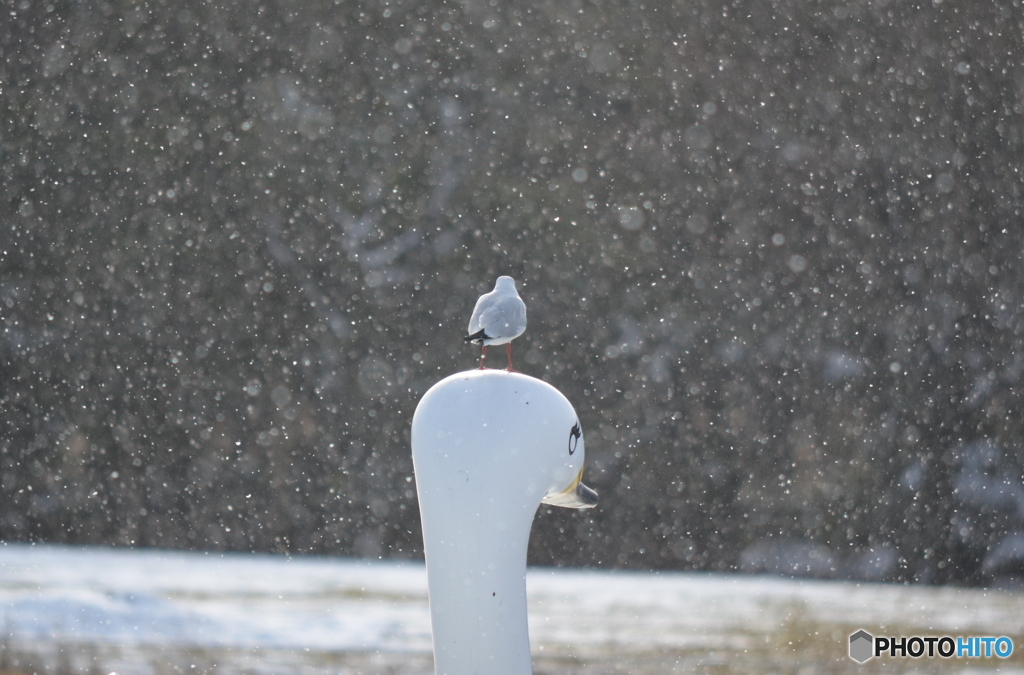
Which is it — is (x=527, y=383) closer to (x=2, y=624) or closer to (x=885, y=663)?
(x=885, y=663)

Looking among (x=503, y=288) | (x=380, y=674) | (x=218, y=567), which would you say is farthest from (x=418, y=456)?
(x=218, y=567)

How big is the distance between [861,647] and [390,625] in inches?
28.1

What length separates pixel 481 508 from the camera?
2.24 feet

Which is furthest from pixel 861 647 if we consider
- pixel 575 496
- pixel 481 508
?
pixel 481 508

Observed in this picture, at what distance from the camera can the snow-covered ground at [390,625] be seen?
1.00 meters

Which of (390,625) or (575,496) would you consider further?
(390,625)

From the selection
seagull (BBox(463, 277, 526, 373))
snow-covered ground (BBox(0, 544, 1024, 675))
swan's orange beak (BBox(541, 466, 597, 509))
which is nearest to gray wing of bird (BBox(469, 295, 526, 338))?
seagull (BBox(463, 277, 526, 373))

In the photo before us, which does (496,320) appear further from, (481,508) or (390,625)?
(390,625)

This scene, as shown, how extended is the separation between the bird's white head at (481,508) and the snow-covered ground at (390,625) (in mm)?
331

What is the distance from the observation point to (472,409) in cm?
69

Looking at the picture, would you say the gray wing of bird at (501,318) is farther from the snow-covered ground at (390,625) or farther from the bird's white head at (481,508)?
the snow-covered ground at (390,625)

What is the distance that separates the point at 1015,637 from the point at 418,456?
103 cm

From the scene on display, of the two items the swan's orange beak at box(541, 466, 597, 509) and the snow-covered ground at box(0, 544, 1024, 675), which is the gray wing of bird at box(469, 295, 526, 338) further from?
the snow-covered ground at box(0, 544, 1024, 675)

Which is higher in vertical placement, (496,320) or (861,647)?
(496,320)
